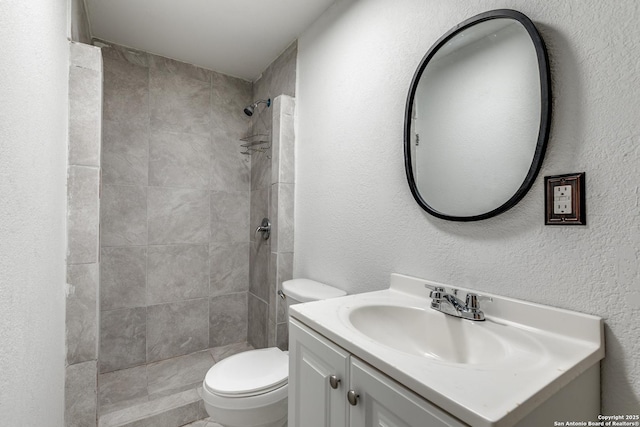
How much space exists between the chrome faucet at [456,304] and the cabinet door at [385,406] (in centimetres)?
40

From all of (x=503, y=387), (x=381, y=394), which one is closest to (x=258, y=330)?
(x=381, y=394)

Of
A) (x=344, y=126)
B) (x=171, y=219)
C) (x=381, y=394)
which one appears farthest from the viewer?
(x=171, y=219)

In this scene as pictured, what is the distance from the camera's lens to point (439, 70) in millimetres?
1071

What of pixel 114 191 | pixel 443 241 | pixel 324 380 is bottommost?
pixel 324 380

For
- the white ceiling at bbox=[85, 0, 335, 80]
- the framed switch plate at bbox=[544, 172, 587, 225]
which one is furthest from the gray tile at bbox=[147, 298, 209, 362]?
the framed switch plate at bbox=[544, 172, 587, 225]

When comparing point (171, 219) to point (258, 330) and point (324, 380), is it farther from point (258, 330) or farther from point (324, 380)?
point (324, 380)

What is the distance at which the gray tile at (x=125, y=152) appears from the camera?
2.01m

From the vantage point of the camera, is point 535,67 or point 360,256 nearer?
point 535,67

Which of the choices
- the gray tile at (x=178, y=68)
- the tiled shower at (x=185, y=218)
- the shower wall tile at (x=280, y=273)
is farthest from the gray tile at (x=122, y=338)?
the gray tile at (x=178, y=68)

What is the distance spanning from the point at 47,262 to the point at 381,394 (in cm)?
111

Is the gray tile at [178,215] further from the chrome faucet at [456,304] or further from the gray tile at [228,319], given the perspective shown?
the chrome faucet at [456,304]

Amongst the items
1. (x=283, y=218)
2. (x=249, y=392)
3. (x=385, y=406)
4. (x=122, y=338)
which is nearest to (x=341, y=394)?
(x=385, y=406)

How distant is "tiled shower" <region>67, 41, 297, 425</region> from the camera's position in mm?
1975

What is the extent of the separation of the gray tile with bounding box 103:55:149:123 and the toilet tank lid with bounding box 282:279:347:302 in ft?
5.49
